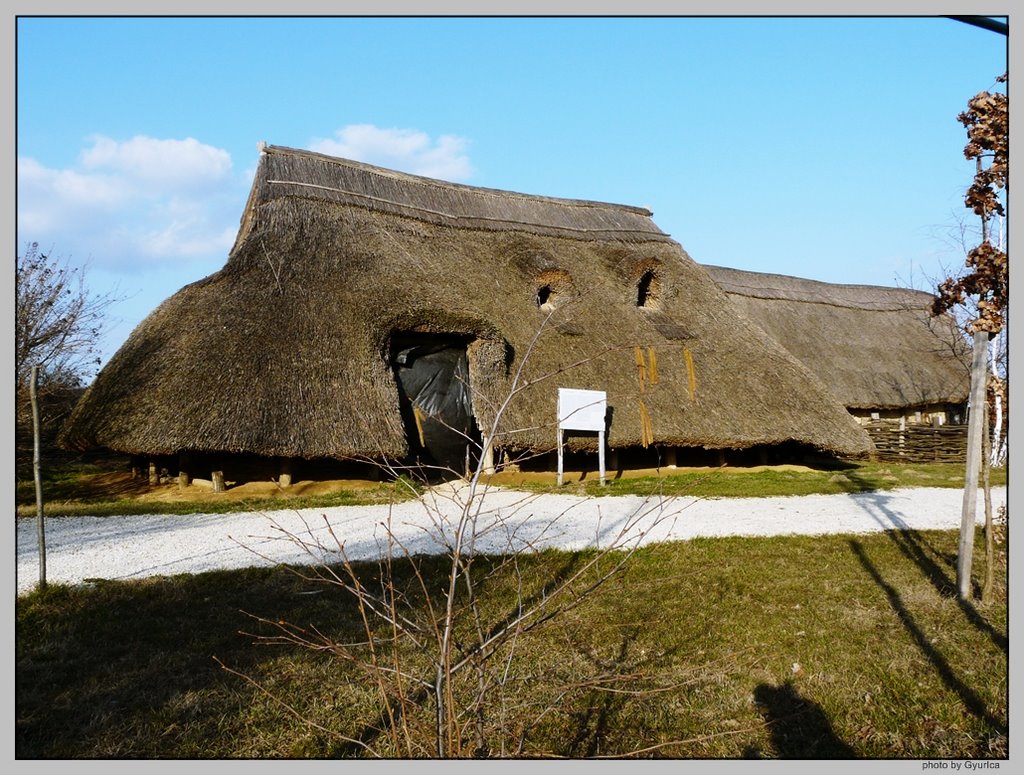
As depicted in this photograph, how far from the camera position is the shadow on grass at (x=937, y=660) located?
394 centimetres

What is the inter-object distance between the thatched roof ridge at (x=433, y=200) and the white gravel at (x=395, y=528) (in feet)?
22.3

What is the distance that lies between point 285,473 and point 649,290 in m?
9.05

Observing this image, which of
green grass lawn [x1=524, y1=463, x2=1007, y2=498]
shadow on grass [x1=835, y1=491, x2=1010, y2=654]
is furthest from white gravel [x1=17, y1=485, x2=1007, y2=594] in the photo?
green grass lawn [x1=524, y1=463, x2=1007, y2=498]

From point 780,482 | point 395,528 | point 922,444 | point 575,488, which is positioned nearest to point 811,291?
point 922,444

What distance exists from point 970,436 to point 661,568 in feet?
8.64

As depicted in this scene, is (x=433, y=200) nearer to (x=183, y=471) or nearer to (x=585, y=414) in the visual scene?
(x=585, y=414)

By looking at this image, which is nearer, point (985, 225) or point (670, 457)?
point (985, 225)

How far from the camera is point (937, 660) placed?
469cm

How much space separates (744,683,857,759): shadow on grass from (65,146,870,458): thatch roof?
4708 mm

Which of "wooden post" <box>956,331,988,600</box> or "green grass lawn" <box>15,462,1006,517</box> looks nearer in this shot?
"wooden post" <box>956,331,988,600</box>

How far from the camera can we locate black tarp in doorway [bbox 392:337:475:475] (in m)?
13.0

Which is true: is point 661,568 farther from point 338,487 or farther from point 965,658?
point 338,487

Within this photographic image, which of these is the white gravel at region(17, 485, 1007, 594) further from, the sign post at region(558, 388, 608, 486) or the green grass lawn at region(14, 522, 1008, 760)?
the sign post at region(558, 388, 608, 486)

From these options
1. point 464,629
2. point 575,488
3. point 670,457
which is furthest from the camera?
point 670,457
